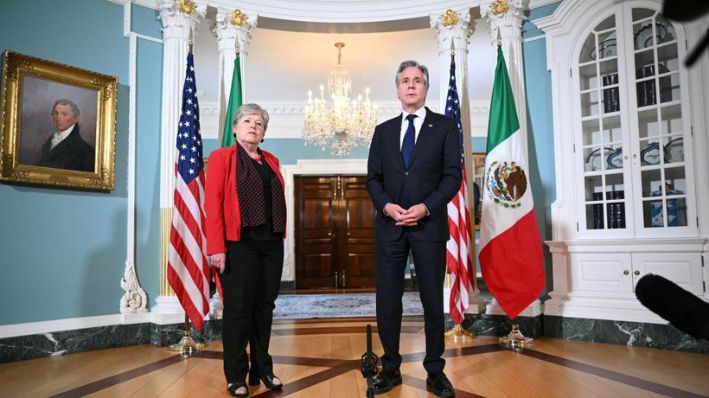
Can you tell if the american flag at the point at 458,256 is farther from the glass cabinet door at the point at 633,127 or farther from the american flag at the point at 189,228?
the american flag at the point at 189,228

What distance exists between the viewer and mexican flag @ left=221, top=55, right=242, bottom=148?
3.95 m

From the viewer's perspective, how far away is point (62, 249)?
360 centimetres

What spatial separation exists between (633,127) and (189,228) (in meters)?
3.44

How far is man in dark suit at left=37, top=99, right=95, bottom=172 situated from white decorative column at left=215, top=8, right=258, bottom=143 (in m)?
1.05

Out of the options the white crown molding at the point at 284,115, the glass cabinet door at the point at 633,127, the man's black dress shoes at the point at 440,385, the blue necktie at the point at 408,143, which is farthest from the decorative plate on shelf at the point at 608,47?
the white crown molding at the point at 284,115

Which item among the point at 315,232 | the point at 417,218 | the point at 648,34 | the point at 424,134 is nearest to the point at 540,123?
the point at 648,34

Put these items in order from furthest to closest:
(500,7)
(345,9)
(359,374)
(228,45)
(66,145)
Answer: (345,9) < (228,45) < (500,7) < (66,145) < (359,374)

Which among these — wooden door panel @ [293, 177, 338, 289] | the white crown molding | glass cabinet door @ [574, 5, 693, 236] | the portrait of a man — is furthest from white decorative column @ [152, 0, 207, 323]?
wooden door panel @ [293, 177, 338, 289]

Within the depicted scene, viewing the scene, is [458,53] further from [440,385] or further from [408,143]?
[440,385]

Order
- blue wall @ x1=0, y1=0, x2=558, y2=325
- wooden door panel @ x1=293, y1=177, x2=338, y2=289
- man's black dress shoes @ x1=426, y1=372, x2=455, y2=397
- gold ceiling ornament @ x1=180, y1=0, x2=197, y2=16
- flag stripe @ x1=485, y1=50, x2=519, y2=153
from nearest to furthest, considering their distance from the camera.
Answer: man's black dress shoes @ x1=426, y1=372, x2=455, y2=397 → blue wall @ x1=0, y1=0, x2=558, y2=325 → flag stripe @ x1=485, y1=50, x2=519, y2=153 → gold ceiling ornament @ x1=180, y1=0, x2=197, y2=16 → wooden door panel @ x1=293, y1=177, x2=338, y2=289

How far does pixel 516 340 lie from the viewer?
3.60 metres

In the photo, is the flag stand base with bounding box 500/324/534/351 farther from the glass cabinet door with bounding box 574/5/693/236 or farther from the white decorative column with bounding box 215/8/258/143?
the white decorative column with bounding box 215/8/258/143

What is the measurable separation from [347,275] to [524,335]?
5.28 m

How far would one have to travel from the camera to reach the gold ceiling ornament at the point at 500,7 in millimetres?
4164
